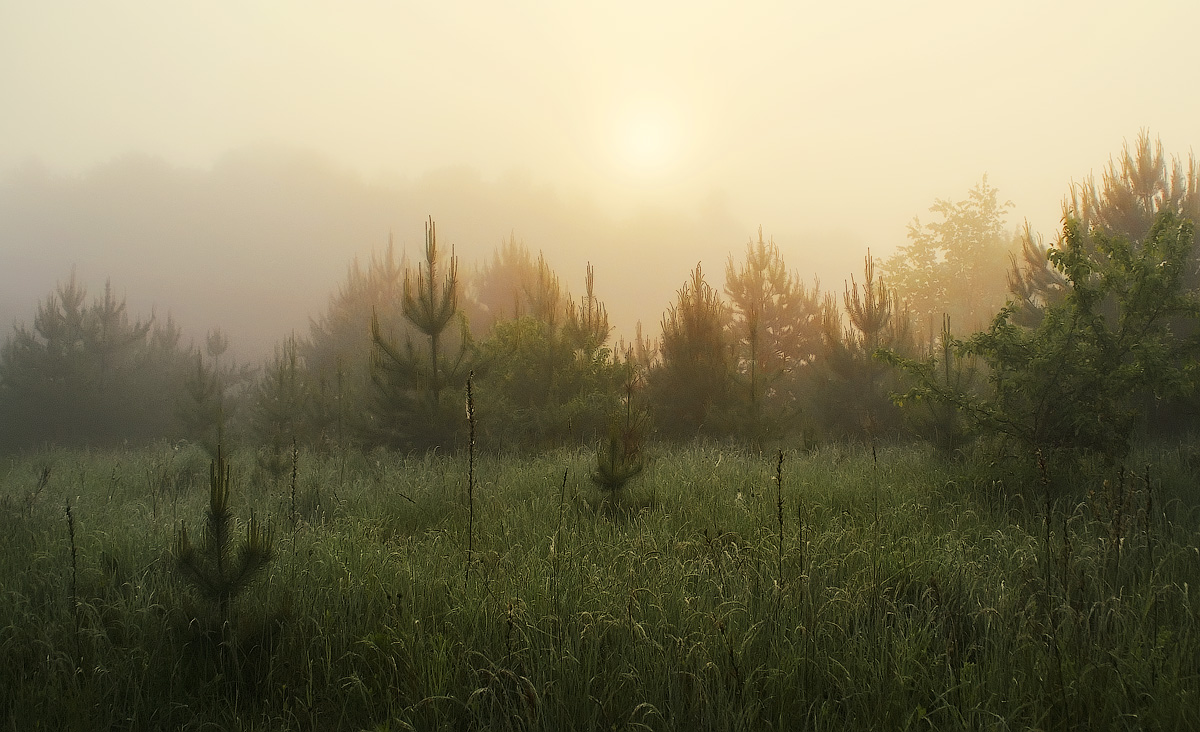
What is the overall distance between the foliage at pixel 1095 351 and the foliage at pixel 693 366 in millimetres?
7308

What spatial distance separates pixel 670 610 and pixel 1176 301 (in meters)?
5.94

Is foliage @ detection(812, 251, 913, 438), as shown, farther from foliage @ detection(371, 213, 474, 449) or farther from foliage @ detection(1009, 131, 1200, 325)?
foliage @ detection(371, 213, 474, 449)

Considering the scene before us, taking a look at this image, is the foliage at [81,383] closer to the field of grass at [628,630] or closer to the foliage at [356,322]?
the foliage at [356,322]

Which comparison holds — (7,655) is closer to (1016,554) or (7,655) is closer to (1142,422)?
(1016,554)

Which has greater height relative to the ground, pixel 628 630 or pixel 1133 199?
pixel 1133 199

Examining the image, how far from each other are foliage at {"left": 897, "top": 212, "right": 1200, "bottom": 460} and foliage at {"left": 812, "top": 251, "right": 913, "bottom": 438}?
26.3 feet

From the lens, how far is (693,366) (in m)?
13.8

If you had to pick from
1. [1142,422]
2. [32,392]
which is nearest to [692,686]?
[1142,422]

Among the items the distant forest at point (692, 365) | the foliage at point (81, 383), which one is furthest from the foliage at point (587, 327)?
the foliage at point (81, 383)

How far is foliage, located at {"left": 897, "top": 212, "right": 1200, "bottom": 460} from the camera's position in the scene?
5.88 metres

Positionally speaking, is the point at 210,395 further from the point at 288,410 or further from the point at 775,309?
the point at 775,309

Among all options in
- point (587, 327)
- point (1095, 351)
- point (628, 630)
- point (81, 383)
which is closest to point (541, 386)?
point (587, 327)

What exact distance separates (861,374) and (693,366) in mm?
4244

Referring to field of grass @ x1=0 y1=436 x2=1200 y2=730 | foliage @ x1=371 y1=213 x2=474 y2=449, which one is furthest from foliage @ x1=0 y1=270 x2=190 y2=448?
field of grass @ x1=0 y1=436 x2=1200 y2=730
